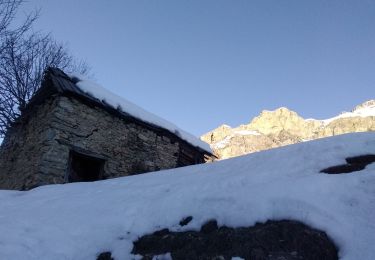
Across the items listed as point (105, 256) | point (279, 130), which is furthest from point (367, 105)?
point (105, 256)

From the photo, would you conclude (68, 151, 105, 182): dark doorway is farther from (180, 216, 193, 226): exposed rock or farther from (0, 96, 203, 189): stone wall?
(180, 216, 193, 226): exposed rock

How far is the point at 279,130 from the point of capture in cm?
6744

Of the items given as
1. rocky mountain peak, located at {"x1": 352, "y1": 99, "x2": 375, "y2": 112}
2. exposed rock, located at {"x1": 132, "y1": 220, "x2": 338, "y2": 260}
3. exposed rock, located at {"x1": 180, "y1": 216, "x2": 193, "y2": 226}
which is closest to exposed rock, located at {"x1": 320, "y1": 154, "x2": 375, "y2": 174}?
exposed rock, located at {"x1": 132, "y1": 220, "x2": 338, "y2": 260}

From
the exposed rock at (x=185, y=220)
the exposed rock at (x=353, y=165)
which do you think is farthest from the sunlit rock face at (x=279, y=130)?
the exposed rock at (x=185, y=220)

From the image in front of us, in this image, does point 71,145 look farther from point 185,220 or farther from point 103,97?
point 185,220

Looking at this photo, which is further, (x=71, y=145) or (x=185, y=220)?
(x=71, y=145)

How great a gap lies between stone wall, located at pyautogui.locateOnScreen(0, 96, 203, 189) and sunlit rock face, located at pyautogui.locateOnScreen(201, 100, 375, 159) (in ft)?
129

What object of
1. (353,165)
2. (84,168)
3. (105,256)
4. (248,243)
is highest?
(84,168)

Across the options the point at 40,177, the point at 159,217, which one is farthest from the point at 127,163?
the point at 159,217

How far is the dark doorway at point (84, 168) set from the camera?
8250 mm

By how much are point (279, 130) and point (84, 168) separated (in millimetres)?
61924

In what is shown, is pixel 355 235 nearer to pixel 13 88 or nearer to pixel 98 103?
pixel 98 103

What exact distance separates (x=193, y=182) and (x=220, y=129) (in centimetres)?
6153

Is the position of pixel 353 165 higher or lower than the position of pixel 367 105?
lower
